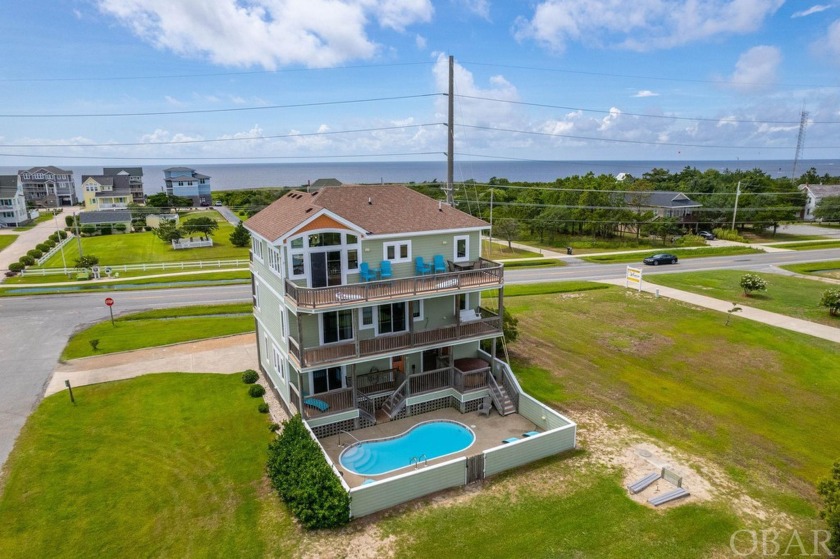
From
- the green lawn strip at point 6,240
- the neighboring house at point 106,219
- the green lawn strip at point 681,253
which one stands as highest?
the neighboring house at point 106,219

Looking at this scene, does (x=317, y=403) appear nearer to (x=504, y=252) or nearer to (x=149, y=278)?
(x=149, y=278)

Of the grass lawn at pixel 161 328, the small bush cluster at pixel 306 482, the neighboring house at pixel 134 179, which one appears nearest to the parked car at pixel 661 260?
the grass lawn at pixel 161 328

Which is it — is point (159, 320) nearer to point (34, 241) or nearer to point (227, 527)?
point (227, 527)

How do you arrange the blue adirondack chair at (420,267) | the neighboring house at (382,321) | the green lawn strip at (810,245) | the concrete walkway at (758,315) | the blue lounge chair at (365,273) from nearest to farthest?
the neighboring house at (382,321)
the blue lounge chair at (365,273)
the blue adirondack chair at (420,267)
the concrete walkway at (758,315)
the green lawn strip at (810,245)

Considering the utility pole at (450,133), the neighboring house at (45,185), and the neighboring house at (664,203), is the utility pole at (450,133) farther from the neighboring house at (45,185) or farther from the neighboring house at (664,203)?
the neighboring house at (45,185)

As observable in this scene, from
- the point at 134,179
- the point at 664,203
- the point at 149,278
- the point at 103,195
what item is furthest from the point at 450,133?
the point at 134,179

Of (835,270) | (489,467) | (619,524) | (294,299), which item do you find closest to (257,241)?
(294,299)

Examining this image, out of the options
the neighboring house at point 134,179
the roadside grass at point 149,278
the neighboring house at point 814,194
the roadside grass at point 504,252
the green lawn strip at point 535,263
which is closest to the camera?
the roadside grass at point 149,278
